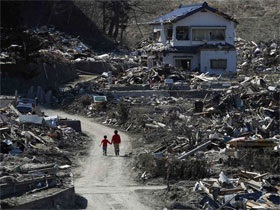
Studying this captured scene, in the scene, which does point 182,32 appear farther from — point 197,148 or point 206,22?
point 197,148

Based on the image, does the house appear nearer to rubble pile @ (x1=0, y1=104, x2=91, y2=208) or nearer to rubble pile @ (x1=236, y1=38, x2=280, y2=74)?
rubble pile @ (x1=236, y1=38, x2=280, y2=74)

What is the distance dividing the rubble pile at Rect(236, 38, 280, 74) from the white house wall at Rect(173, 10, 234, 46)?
220cm

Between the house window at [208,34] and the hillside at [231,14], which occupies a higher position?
the hillside at [231,14]

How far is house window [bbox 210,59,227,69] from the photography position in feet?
143

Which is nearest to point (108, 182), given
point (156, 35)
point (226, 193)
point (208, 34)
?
point (226, 193)

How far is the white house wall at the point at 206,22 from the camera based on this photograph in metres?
44.2

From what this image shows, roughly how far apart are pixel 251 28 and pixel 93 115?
33.3 metres

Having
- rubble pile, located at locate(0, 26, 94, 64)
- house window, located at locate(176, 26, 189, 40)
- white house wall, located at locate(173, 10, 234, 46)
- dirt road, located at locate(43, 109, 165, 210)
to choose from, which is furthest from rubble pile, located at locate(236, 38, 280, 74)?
dirt road, located at locate(43, 109, 165, 210)

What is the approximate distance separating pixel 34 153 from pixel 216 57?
25395 millimetres

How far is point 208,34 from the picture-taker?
4478cm

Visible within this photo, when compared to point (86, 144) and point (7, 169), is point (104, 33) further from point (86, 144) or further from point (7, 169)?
point (7, 169)

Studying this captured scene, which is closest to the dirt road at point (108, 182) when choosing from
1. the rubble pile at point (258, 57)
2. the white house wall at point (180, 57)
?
the white house wall at point (180, 57)

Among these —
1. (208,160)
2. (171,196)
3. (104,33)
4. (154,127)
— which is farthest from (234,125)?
(104,33)

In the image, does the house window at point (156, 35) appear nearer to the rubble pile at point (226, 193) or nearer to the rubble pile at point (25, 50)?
the rubble pile at point (25, 50)
